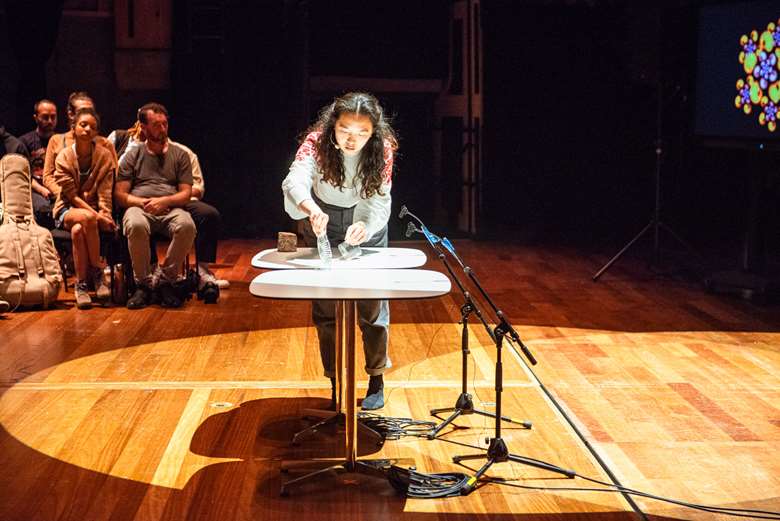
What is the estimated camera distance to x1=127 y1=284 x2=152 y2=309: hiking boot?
580cm

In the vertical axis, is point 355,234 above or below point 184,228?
above

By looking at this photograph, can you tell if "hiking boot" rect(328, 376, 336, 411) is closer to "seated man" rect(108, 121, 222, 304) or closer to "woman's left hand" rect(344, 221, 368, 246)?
"woman's left hand" rect(344, 221, 368, 246)

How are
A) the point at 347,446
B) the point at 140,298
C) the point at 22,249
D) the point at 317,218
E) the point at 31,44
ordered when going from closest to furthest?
the point at 347,446 < the point at 317,218 < the point at 22,249 < the point at 140,298 < the point at 31,44

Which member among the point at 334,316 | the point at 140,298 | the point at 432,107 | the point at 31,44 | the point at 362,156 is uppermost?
the point at 31,44

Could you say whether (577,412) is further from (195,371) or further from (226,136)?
(226,136)

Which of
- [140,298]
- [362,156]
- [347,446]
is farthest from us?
[140,298]

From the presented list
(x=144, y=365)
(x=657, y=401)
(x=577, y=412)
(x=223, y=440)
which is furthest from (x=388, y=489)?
(x=144, y=365)

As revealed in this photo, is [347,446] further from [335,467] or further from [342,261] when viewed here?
[342,261]

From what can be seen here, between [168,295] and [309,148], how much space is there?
2.59 metres

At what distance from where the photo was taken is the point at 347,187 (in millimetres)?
3594

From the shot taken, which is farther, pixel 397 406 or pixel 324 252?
pixel 397 406

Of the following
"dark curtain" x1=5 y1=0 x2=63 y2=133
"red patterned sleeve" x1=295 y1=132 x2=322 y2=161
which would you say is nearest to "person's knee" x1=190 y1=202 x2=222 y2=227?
"dark curtain" x1=5 y1=0 x2=63 y2=133

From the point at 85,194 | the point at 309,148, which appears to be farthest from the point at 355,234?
the point at 85,194

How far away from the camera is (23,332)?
5.18 metres
